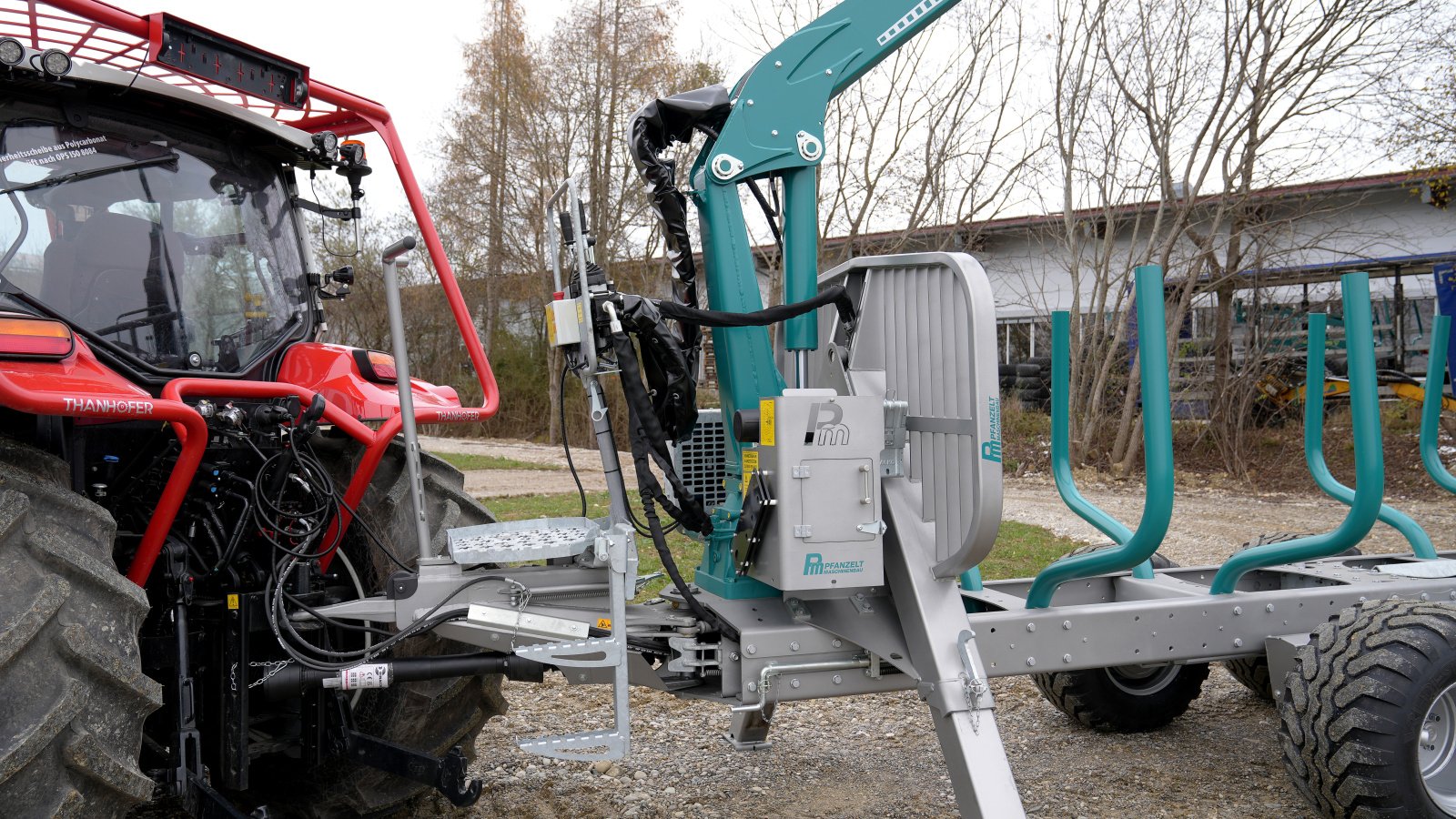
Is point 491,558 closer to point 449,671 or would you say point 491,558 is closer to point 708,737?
point 449,671

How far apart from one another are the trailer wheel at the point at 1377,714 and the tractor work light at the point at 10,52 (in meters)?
4.01

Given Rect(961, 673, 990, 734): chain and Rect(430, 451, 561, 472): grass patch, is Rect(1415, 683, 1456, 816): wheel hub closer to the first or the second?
Rect(961, 673, 990, 734): chain

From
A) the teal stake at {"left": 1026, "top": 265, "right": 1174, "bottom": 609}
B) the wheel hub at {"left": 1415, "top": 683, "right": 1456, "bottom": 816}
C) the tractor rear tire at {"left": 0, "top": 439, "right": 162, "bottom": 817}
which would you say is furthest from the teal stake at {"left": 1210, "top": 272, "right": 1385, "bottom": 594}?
the tractor rear tire at {"left": 0, "top": 439, "right": 162, "bottom": 817}

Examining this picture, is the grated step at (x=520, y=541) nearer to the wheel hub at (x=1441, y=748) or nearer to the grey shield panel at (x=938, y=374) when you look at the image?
the grey shield panel at (x=938, y=374)

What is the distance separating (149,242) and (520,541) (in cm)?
135

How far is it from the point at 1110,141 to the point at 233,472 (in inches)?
479

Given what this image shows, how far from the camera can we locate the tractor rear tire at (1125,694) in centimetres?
455

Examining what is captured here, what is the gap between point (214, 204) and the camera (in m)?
3.35

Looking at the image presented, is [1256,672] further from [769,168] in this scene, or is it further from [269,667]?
[269,667]

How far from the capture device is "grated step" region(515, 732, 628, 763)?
116 inches

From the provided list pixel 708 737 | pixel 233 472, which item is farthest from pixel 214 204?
pixel 708 737

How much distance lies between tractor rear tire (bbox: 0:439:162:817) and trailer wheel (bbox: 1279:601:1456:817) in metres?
3.23

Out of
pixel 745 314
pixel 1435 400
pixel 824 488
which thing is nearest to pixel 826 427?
pixel 824 488

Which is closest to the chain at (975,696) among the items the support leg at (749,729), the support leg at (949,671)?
the support leg at (949,671)
